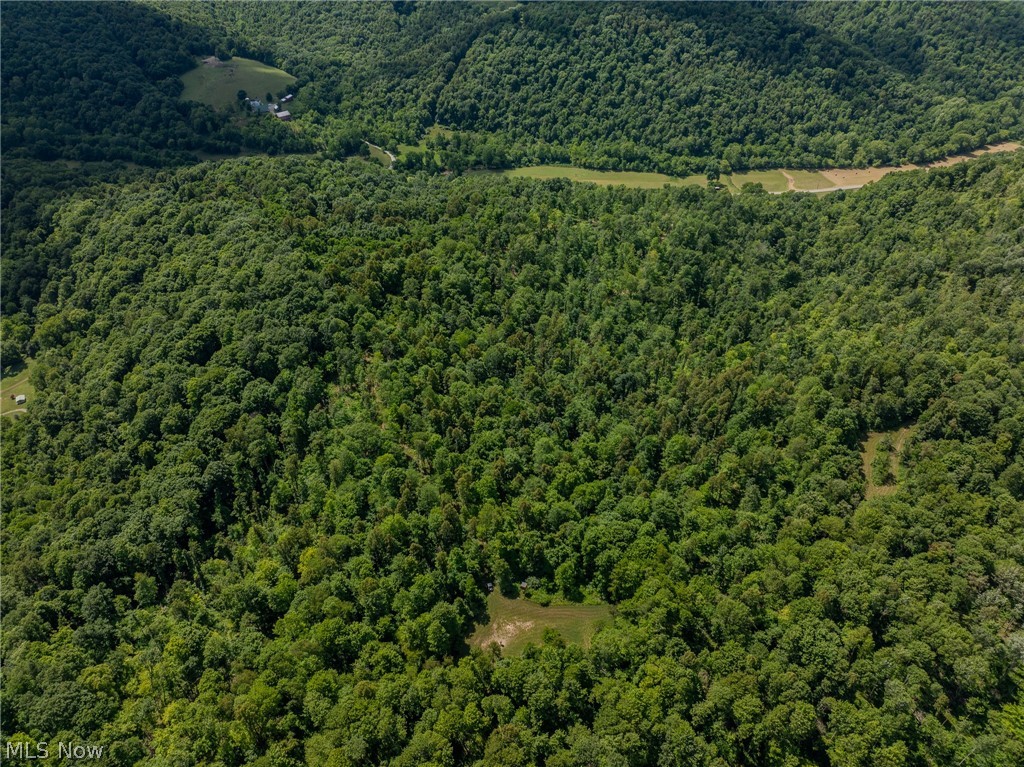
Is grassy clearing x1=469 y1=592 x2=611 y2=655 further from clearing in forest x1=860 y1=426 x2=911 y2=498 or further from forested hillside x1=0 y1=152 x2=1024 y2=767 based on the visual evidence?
clearing in forest x1=860 y1=426 x2=911 y2=498

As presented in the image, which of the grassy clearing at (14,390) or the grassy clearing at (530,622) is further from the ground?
the grassy clearing at (14,390)

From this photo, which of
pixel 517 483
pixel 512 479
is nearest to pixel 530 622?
pixel 517 483

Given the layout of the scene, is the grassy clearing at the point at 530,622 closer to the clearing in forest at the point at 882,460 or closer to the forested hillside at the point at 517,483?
the forested hillside at the point at 517,483

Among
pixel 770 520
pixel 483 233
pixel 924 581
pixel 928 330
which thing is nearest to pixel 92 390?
pixel 483 233

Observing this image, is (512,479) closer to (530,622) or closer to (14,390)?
(530,622)

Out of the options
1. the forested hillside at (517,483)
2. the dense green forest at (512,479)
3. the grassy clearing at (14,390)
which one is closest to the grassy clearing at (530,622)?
the dense green forest at (512,479)

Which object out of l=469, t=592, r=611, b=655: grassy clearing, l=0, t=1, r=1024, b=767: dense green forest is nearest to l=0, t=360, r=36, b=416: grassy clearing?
l=0, t=1, r=1024, b=767: dense green forest

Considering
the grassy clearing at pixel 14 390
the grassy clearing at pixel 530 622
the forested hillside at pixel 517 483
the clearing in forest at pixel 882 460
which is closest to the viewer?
the forested hillside at pixel 517 483
